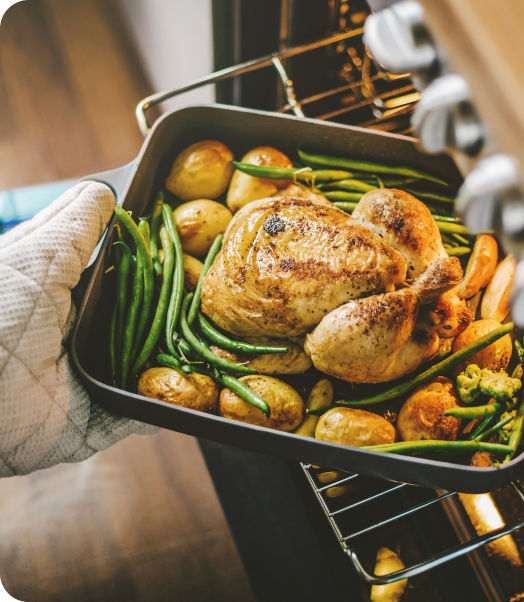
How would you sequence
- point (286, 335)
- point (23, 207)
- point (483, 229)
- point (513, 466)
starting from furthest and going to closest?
point (23, 207) < point (286, 335) < point (513, 466) < point (483, 229)

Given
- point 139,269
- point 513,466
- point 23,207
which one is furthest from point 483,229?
point 23,207

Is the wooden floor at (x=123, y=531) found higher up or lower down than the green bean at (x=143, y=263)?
lower down

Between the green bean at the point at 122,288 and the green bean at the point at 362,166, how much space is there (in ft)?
1.82

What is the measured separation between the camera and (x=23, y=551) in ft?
4.72

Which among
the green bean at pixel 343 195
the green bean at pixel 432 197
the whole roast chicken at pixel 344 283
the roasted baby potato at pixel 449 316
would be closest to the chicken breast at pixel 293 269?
the whole roast chicken at pixel 344 283

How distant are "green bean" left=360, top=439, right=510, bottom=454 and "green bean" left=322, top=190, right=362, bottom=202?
2.23 ft

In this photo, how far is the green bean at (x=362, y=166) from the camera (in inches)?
53.8

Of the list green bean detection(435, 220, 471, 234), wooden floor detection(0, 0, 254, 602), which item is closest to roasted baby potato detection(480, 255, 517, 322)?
green bean detection(435, 220, 471, 234)

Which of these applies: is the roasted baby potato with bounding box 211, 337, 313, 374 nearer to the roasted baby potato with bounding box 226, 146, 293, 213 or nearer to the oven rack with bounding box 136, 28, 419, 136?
the roasted baby potato with bounding box 226, 146, 293, 213

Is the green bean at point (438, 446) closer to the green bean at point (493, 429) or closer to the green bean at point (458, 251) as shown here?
the green bean at point (493, 429)

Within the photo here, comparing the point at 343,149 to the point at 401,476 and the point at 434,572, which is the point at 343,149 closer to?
the point at 401,476

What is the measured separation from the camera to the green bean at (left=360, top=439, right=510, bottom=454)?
996 mm

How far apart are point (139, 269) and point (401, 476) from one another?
77 cm

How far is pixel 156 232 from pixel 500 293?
2.99ft
